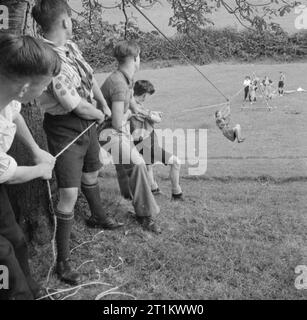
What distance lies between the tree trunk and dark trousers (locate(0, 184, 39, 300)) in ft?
3.12

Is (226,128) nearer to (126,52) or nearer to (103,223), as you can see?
(126,52)

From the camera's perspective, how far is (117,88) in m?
4.18

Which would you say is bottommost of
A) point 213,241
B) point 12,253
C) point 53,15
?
point 213,241

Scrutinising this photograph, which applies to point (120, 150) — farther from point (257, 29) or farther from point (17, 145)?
point (257, 29)

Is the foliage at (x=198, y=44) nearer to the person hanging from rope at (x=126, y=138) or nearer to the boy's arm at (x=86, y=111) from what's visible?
the person hanging from rope at (x=126, y=138)

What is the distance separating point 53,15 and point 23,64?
38.6 inches

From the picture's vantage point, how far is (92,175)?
401cm

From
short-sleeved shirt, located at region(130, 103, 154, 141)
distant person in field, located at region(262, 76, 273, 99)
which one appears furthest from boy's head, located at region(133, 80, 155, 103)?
distant person in field, located at region(262, 76, 273, 99)

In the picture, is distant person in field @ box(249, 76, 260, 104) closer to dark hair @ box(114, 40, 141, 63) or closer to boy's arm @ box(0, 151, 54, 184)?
dark hair @ box(114, 40, 141, 63)

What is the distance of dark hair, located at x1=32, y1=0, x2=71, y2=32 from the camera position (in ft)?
11.0

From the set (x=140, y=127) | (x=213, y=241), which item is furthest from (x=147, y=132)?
(x=213, y=241)

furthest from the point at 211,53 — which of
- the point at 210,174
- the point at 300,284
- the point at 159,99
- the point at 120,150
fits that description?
the point at 159,99

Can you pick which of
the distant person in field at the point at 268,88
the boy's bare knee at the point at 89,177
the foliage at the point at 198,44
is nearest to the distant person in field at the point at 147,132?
the boy's bare knee at the point at 89,177
